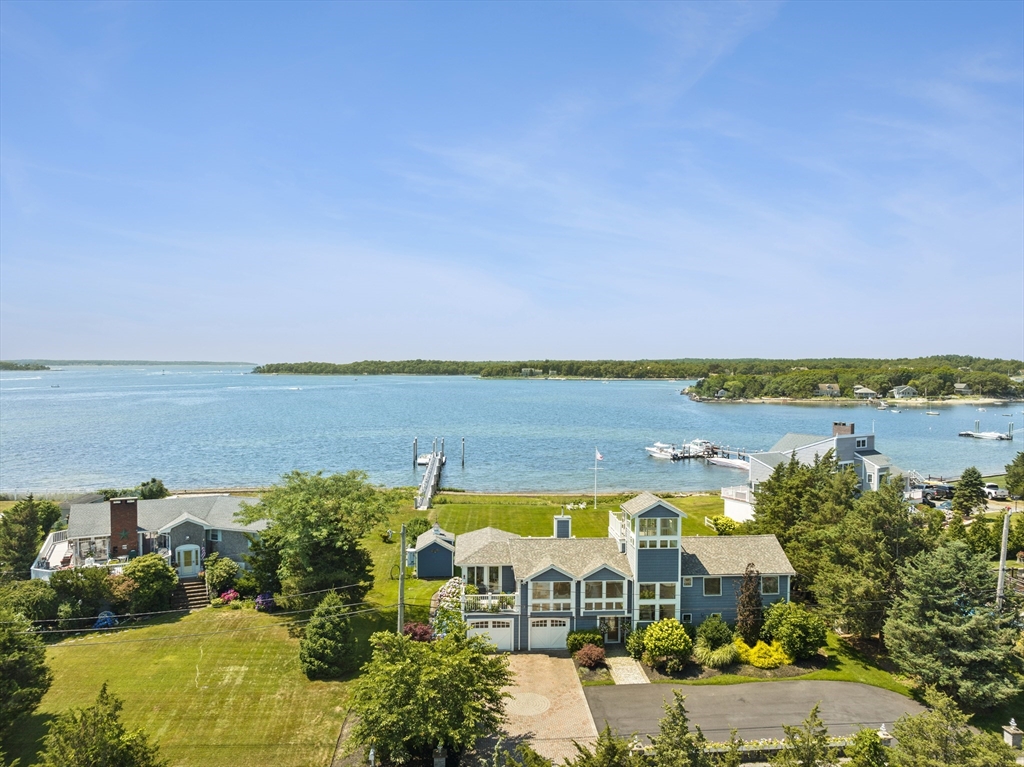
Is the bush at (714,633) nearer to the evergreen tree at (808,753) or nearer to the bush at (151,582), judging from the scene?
the evergreen tree at (808,753)

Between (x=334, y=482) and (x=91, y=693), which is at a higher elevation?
(x=334, y=482)

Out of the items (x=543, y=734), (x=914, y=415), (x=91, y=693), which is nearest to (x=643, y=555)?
(x=543, y=734)

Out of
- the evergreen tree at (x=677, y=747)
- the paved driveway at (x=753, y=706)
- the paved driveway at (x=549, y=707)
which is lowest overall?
the paved driveway at (x=549, y=707)

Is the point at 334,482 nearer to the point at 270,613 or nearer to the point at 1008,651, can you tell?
the point at 270,613

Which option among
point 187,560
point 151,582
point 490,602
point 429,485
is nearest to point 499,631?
point 490,602

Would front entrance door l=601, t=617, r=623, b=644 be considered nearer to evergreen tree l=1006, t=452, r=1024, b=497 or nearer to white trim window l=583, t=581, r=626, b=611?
white trim window l=583, t=581, r=626, b=611

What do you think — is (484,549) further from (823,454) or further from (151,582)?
(823,454)

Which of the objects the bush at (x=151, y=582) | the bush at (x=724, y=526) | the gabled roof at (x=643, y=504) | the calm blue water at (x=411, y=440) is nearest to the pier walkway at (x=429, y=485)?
the calm blue water at (x=411, y=440)
